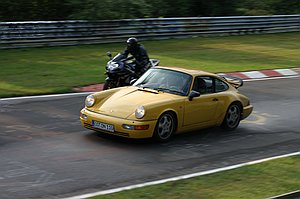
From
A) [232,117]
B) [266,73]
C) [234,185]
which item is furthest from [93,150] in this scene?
[266,73]

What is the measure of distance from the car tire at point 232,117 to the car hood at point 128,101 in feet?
5.61

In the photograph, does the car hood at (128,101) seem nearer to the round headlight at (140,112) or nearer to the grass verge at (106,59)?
the round headlight at (140,112)

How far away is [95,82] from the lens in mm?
18016

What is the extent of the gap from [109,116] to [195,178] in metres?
2.75

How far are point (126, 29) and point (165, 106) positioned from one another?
17.0 m

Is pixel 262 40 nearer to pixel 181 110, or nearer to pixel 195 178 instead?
pixel 181 110

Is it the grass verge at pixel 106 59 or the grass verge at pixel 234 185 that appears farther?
the grass verge at pixel 106 59

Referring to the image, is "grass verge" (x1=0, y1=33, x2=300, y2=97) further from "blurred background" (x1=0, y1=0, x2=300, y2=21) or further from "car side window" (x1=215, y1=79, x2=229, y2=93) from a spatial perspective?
"car side window" (x1=215, y1=79, x2=229, y2=93)

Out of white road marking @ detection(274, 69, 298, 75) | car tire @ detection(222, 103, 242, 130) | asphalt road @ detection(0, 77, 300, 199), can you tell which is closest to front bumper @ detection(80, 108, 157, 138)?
asphalt road @ detection(0, 77, 300, 199)

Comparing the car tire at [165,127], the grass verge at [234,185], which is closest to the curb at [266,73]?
the car tire at [165,127]

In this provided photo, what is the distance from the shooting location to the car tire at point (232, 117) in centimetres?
1277

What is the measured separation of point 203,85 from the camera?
1231cm

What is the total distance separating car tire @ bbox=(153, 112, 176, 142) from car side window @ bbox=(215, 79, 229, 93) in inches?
62.7

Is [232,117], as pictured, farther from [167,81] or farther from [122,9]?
[122,9]
